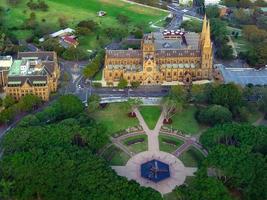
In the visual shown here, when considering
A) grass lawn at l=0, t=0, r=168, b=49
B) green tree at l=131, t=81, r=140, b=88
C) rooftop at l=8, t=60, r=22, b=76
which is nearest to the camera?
rooftop at l=8, t=60, r=22, b=76

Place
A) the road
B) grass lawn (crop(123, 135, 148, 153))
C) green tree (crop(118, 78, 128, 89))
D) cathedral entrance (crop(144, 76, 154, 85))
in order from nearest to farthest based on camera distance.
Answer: grass lawn (crop(123, 135, 148, 153))
the road
green tree (crop(118, 78, 128, 89))
cathedral entrance (crop(144, 76, 154, 85))

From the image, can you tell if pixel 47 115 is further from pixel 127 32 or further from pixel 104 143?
pixel 127 32

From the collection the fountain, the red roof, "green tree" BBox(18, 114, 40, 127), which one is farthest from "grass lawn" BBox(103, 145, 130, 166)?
the red roof

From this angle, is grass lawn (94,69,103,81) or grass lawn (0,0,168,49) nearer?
grass lawn (94,69,103,81)

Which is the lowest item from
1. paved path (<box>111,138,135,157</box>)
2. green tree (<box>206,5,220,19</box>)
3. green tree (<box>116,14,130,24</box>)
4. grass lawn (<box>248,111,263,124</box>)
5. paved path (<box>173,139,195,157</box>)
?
paved path (<box>111,138,135,157</box>)

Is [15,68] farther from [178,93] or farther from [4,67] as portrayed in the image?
[178,93]

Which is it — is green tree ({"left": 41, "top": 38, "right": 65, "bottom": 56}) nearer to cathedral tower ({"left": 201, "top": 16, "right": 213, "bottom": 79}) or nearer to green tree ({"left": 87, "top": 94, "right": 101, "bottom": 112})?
green tree ({"left": 87, "top": 94, "right": 101, "bottom": 112})

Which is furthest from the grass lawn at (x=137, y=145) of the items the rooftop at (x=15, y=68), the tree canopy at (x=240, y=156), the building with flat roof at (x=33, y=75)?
the rooftop at (x=15, y=68)

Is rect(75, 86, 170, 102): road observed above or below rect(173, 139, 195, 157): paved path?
above
